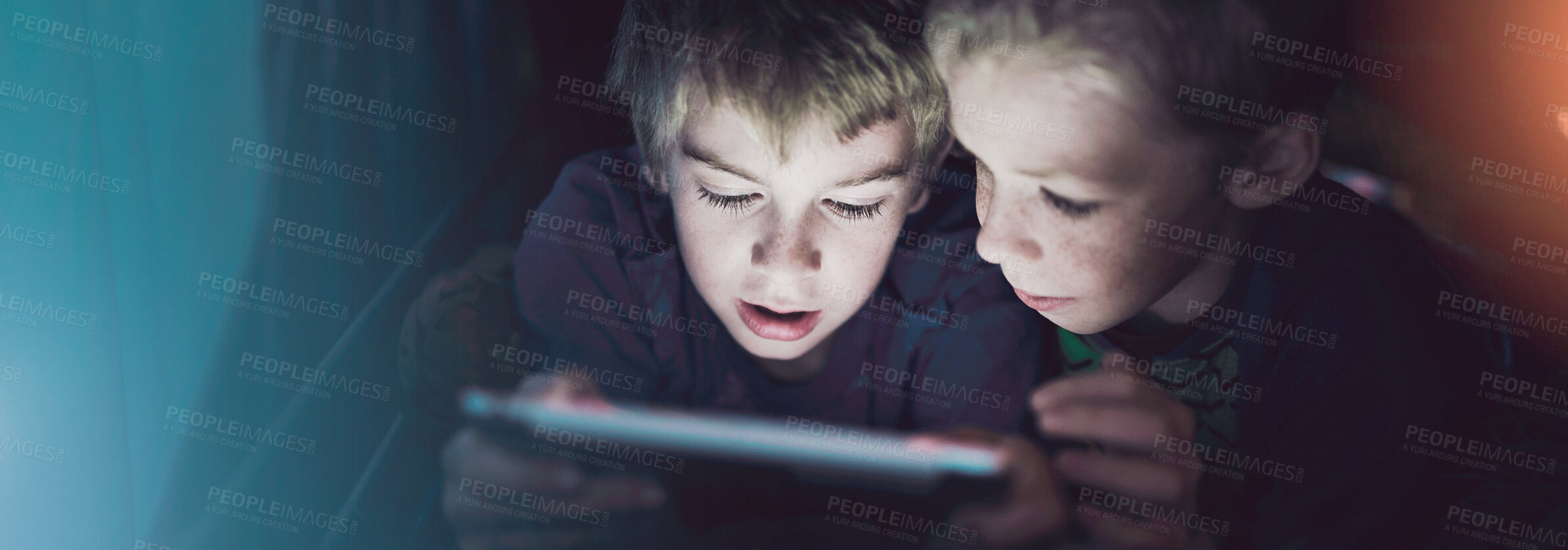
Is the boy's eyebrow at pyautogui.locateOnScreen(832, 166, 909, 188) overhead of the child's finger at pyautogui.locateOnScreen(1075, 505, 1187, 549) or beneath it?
overhead

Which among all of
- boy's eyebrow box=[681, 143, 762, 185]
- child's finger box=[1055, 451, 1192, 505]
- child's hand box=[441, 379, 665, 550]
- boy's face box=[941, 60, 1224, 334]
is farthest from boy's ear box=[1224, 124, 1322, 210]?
child's hand box=[441, 379, 665, 550]

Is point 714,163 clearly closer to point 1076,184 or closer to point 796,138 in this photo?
point 796,138

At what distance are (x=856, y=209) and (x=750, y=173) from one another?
0.22m

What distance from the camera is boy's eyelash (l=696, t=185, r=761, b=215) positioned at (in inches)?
66.1

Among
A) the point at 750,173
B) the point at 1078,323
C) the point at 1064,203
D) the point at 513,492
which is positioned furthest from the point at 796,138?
the point at 513,492

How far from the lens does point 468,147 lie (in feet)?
6.15

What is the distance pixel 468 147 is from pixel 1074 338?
1.38 meters

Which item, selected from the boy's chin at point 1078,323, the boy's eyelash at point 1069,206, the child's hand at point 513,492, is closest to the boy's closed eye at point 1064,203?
the boy's eyelash at point 1069,206

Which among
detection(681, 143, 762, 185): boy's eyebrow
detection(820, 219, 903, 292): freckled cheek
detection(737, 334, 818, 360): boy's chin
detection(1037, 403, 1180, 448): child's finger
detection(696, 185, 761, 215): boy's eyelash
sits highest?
detection(681, 143, 762, 185): boy's eyebrow

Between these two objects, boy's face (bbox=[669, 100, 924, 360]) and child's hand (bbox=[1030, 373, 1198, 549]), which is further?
child's hand (bbox=[1030, 373, 1198, 549])

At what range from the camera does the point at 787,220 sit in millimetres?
1670

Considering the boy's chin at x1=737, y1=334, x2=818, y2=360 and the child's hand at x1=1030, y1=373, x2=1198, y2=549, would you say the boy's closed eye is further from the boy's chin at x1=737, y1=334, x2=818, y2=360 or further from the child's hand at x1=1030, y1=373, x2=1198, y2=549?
the boy's chin at x1=737, y1=334, x2=818, y2=360

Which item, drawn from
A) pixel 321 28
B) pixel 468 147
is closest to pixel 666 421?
pixel 468 147

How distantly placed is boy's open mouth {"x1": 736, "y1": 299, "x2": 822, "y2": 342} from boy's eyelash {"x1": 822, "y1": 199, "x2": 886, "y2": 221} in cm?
23
